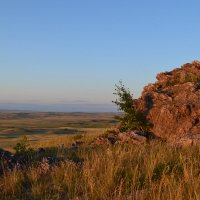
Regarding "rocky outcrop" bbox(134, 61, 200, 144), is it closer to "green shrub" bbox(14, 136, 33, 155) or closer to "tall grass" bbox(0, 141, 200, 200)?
"green shrub" bbox(14, 136, 33, 155)

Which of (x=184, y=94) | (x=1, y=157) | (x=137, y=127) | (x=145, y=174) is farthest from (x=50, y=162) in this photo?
(x=184, y=94)

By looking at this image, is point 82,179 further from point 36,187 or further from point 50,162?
point 50,162

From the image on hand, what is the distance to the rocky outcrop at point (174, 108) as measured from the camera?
18547 millimetres

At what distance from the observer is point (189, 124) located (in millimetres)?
18406

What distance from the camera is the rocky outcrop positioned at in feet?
60.8

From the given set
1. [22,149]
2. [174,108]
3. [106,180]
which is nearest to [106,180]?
[106,180]

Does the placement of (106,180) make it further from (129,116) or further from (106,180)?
(129,116)

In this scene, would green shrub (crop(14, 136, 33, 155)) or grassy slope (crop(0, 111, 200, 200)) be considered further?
green shrub (crop(14, 136, 33, 155))

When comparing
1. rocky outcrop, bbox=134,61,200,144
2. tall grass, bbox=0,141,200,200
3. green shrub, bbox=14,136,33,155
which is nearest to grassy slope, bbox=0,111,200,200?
tall grass, bbox=0,141,200,200

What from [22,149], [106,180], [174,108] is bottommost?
[22,149]

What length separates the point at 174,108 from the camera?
62.5 ft

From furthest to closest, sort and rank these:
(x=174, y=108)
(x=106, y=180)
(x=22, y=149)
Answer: (x=174, y=108), (x=22, y=149), (x=106, y=180)

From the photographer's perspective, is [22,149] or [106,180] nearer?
[106,180]

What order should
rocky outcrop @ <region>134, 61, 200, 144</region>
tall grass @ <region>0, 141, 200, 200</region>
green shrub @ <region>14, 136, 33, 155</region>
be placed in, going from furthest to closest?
rocky outcrop @ <region>134, 61, 200, 144</region>
green shrub @ <region>14, 136, 33, 155</region>
tall grass @ <region>0, 141, 200, 200</region>
